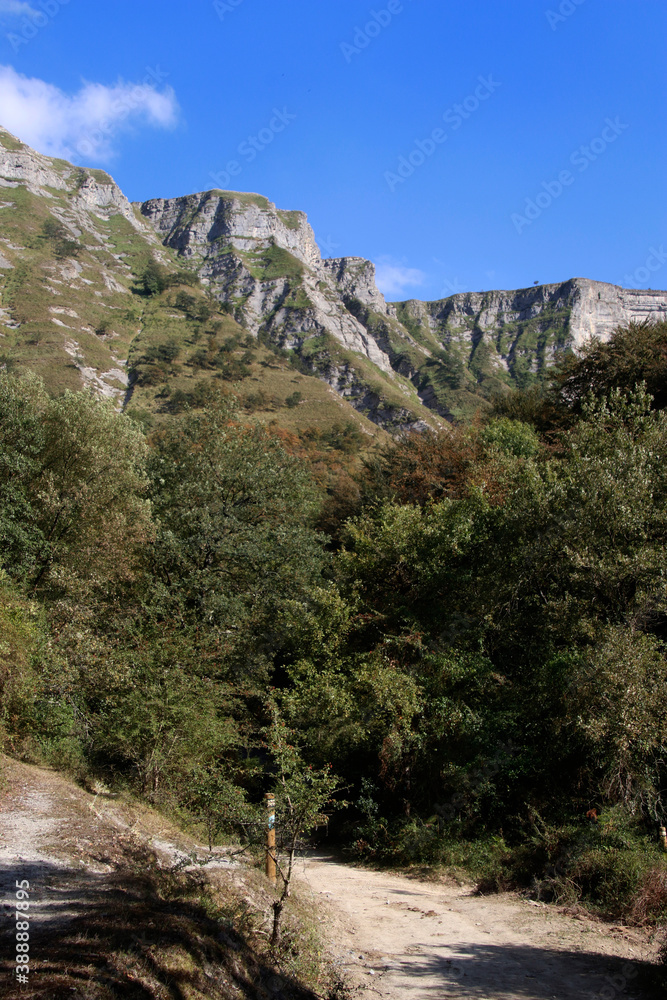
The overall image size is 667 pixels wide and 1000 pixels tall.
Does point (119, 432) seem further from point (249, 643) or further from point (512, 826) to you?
point (512, 826)

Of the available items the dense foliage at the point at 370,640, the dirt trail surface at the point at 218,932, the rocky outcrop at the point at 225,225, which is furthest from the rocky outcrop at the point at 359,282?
the dirt trail surface at the point at 218,932

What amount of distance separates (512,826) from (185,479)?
15.0 metres

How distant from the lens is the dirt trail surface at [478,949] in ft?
21.9

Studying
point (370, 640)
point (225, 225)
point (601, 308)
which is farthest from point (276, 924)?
point (601, 308)

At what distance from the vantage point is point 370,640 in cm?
1758

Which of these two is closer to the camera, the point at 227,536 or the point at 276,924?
the point at 276,924

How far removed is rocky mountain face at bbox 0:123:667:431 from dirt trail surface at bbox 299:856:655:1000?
61.8 meters

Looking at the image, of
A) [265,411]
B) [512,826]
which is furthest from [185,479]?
[265,411]

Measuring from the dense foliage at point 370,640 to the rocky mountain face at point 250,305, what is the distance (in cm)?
5252

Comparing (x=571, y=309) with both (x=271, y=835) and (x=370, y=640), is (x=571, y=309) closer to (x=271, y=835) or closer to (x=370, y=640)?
(x=370, y=640)

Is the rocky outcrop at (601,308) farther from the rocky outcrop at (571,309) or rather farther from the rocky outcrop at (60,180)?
the rocky outcrop at (60,180)

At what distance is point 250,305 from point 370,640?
474ft

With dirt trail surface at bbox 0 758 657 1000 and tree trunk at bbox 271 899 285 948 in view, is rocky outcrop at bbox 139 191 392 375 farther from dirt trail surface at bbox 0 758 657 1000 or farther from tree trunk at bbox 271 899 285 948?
tree trunk at bbox 271 899 285 948

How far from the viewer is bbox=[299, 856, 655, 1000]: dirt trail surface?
6.67m
